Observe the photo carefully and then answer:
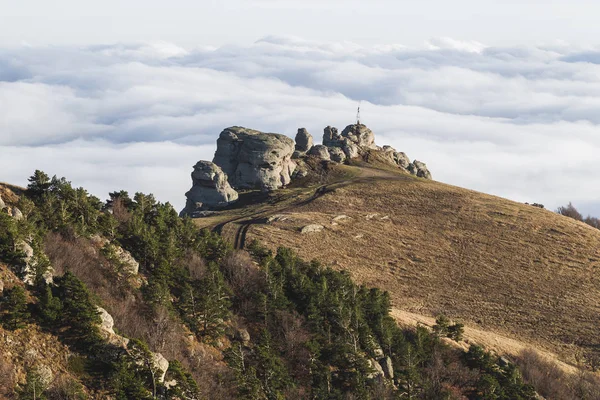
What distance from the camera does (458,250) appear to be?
3949 inches

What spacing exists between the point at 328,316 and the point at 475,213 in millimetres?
71465

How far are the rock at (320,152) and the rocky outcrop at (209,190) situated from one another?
33.3 metres

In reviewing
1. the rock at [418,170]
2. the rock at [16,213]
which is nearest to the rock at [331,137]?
the rock at [418,170]

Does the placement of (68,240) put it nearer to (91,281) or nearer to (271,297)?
(91,281)

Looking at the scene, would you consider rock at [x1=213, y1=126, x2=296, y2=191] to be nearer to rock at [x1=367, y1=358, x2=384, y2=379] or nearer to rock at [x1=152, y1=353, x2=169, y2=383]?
rock at [x1=367, y1=358, x2=384, y2=379]

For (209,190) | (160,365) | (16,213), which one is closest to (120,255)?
(16,213)

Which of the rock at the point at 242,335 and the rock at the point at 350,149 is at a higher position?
the rock at the point at 350,149

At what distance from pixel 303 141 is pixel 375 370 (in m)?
134

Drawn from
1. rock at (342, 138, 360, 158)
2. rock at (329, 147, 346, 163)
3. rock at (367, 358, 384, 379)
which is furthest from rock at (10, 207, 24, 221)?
rock at (342, 138, 360, 158)

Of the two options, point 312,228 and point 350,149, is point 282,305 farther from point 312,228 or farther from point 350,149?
point 350,149

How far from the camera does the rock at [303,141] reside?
17600cm

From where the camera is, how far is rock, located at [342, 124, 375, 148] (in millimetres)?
184000

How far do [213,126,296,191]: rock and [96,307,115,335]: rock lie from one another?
345ft

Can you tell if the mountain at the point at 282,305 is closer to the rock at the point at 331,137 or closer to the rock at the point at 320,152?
the rock at the point at 320,152
